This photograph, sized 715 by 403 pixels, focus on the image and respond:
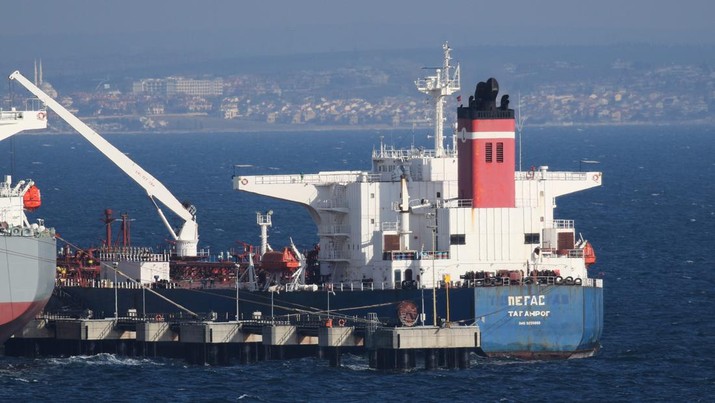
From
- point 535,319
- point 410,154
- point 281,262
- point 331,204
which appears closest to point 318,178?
point 331,204

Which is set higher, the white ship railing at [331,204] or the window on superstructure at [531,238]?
the white ship railing at [331,204]

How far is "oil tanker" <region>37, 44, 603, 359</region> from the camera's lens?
65.8 meters

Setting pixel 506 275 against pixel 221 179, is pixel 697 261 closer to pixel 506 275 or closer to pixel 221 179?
pixel 506 275

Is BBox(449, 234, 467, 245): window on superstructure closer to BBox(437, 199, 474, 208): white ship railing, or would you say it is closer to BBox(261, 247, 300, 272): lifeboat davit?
BBox(437, 199, 474, 208): white ship railing

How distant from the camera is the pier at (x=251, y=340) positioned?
63.8 metres

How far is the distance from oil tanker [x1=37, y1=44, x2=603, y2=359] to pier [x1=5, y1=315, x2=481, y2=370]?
0.95 meters

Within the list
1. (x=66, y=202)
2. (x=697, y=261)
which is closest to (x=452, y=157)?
(x=697, y=261)

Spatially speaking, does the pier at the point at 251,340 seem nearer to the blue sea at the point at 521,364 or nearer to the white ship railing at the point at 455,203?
the blue sea at the point at 521,364

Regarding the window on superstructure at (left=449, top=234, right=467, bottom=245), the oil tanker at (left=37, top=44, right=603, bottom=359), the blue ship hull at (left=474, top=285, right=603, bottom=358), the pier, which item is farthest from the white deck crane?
the blue ship hull at (left=474, top=285, right=603, bottom=358)

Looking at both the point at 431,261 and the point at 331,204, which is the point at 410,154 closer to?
the point at 331,204

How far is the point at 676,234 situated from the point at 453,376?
54.7 m

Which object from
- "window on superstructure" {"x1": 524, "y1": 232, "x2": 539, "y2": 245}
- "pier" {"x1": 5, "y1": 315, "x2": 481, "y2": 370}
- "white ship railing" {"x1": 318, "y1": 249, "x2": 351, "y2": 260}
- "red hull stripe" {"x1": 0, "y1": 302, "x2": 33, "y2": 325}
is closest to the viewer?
"pier" {"x1": 5, "y1": 315, "x2": 481, "y2": 370}

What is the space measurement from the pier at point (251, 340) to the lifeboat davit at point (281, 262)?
2.87m

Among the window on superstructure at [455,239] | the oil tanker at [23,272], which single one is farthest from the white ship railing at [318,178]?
the oil tanker at [23,272]
